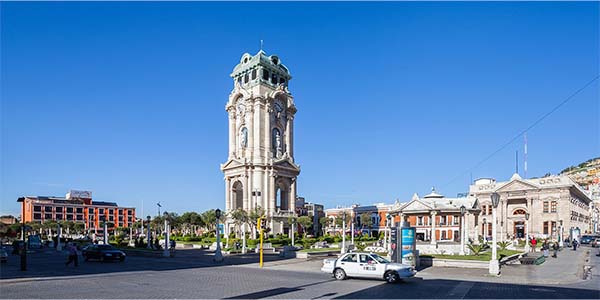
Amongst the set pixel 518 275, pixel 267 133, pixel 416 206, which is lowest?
pixel 518 275

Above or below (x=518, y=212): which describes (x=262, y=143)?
above

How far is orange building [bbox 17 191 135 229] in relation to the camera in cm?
14762

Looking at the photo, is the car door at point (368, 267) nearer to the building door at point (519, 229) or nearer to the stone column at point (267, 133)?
the stone column at point (267, 133)

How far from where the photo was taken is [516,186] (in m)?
92.6

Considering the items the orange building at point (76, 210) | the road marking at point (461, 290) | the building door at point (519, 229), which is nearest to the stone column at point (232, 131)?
the building door at point (519, 229)

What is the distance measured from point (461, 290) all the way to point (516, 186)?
267 feet

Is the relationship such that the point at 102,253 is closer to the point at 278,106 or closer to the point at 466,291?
the point at 466,291

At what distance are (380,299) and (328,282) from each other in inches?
234

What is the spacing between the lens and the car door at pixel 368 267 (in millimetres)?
23203

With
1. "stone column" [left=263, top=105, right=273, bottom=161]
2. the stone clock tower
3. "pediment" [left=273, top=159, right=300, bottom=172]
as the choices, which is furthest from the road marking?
"stone column" [left=263, top=105, right=273, bottom=161]

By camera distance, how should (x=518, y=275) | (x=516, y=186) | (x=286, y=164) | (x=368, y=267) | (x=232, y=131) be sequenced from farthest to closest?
(x=516, y=186) → (x=232, y=131) → (x=286, y=164) → (x=518, y=275) → (x=368, y=267)

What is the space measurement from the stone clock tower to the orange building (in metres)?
79.8

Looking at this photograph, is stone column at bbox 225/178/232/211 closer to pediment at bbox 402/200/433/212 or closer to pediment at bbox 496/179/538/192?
pediment at bbox 402/200/433/212

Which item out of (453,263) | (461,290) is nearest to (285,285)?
(461,290)
